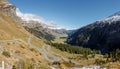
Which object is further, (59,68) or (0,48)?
(59,68)

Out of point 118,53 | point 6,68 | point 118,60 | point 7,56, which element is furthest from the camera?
point 118,53

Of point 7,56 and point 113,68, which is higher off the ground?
point 7,56

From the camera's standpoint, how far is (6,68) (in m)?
71.9

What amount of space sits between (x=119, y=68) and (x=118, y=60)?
3224 centimetres

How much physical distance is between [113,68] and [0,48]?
55.4 m

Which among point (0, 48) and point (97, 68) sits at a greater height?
point (0, 48)

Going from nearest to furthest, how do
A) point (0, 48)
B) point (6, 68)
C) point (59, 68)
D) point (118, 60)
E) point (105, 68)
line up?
point (6, 68) → point (0, 48) → point (105, 68) → point (59, 68) → point (118, 60)

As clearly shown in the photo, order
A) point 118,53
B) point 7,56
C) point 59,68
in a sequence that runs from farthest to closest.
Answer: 1. point 118,53
2. point 59,68
3. point 7,56

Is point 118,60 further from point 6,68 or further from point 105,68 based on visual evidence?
point 6,68

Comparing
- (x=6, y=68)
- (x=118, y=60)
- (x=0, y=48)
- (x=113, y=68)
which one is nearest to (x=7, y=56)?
(x=0, y=48)

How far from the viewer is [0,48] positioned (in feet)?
325

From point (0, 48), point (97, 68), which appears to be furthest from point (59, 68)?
point (0, 48)

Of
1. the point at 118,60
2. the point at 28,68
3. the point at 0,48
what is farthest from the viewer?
the point at 118,60

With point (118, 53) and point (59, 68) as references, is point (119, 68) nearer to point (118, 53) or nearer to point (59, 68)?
point (59, 68)
